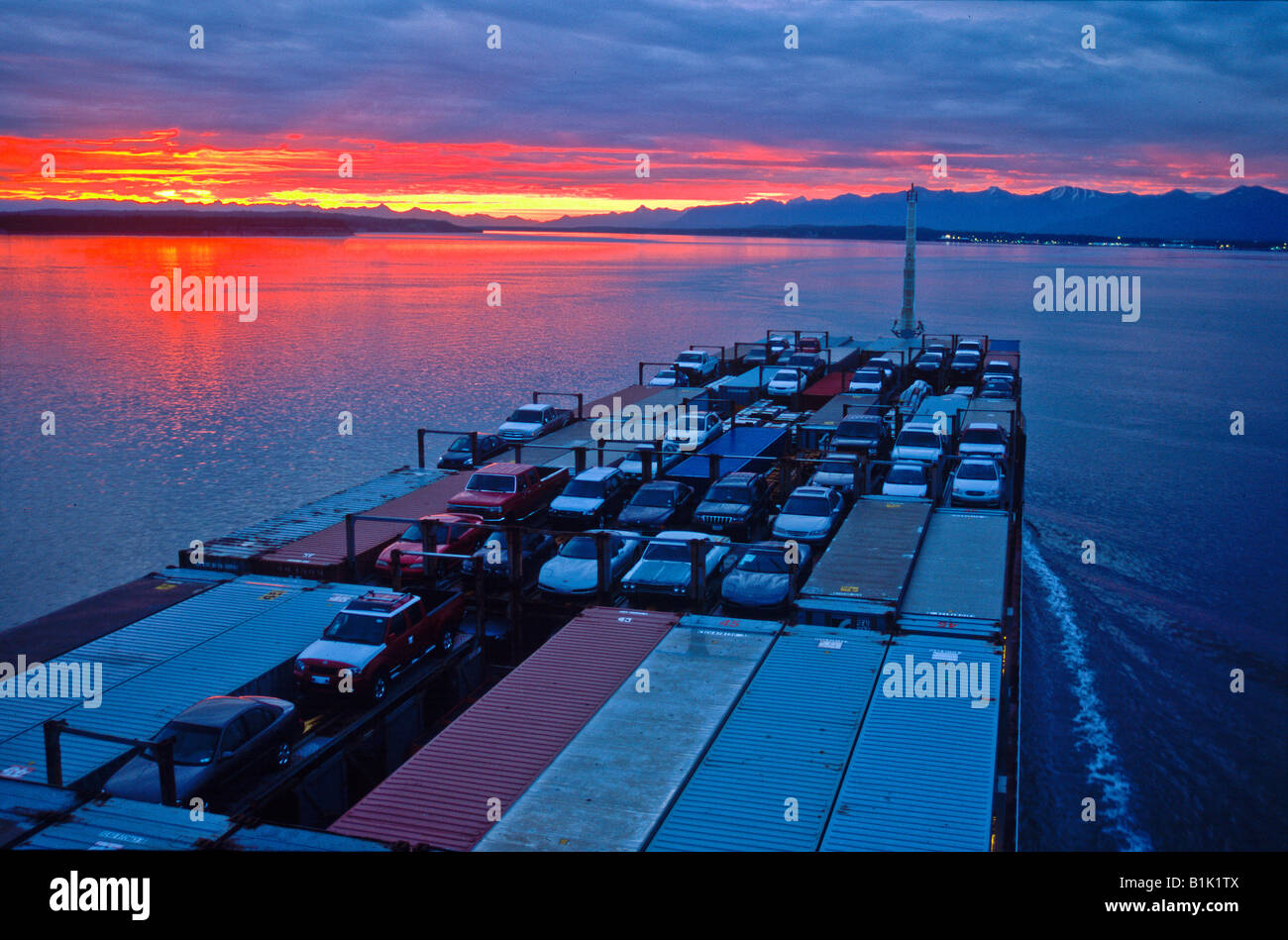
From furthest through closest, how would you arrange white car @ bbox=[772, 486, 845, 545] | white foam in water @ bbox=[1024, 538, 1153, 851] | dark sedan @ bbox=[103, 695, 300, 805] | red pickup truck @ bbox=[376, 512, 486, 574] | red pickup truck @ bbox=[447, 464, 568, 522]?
red pickup truck @ bbox=[447, 464, 568, 522], white car @ bbox=[772, 486, 845, 545], red pickup truck @ bbox=[376, 512, 486, 574], white foam in water @ bbox=[1024, 538, 1153, 851], dark sedan @ bbox=[103, 695, 300, 805]

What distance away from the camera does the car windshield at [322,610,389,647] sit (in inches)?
642

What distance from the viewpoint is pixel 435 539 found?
2153 cm

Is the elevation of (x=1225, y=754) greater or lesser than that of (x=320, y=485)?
lesser

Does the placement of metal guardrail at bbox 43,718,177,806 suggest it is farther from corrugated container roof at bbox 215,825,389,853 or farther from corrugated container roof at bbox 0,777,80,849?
corrugated container roof at bbox 215,825,389,853

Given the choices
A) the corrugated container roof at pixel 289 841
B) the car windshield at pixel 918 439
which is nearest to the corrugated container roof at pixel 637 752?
the corrugated container roof at pixel 289 841

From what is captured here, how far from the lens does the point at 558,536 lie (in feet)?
82.0

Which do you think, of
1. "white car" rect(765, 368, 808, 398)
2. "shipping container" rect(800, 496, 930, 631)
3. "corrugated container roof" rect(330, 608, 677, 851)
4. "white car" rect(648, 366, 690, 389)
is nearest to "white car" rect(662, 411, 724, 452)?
"white car" rect(765, 368, 808, 398)

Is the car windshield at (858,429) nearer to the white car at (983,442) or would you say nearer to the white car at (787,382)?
the white car at (983,442)

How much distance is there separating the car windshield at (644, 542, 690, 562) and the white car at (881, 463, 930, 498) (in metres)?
8.38

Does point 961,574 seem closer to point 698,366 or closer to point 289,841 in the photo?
point 289,841

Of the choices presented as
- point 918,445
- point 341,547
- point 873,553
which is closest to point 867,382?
point 918,445
